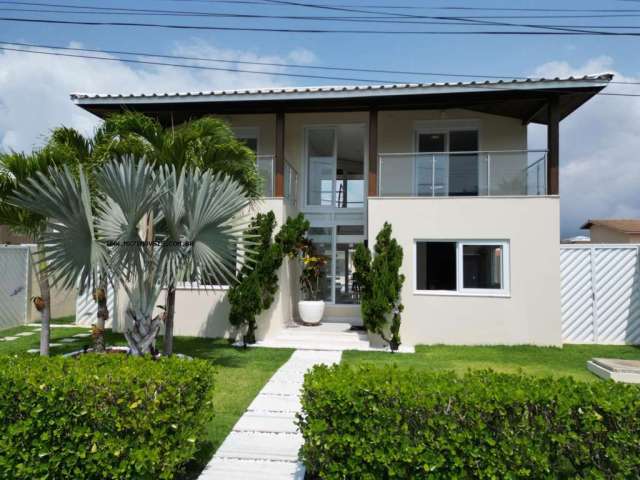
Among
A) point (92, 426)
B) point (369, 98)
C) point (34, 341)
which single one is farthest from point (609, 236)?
point (92, 426)

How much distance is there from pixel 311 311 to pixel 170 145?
6.02 meters

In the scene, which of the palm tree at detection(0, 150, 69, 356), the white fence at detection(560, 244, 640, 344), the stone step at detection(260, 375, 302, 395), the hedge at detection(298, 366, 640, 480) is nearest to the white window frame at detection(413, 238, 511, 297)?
the white fence at detection(560, 244, 640, 344)

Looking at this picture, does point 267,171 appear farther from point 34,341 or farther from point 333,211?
point 34,341

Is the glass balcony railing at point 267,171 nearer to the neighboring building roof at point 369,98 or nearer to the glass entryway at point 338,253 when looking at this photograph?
the neighboring building roof at point 369,98

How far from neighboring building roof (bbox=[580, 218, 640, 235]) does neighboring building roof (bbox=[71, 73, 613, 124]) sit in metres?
14.4

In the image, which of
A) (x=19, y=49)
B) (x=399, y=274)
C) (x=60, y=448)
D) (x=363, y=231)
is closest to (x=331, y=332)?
(x=399, y=274)

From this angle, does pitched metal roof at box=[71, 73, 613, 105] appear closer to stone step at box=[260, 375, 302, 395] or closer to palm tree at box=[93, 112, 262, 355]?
palm tree at box=[93, 112, 262, 355]

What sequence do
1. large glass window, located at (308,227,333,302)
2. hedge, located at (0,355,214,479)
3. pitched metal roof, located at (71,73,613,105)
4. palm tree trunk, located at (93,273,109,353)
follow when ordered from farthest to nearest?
large glass window, located at (308,227,333,302), pitched metal roof, located at (71,73,613,105), palm tree trunk, located at (93,273,109,353), hedge, located at (0,355,214,479)

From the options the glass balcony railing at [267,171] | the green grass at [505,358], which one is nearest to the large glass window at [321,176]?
the glass balcony railing at [267,171]

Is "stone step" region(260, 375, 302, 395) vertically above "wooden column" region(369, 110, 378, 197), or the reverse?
"wooden column" region(369, 110, 378, 197)

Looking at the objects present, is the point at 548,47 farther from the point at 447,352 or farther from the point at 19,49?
the point at 19,49

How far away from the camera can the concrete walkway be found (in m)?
4.23

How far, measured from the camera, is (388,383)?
11.9 ft

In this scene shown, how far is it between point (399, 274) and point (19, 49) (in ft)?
39.0
